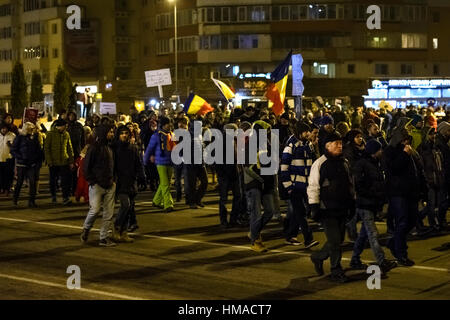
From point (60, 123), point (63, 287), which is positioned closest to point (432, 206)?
point (63, 287)

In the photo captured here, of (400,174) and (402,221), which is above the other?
(400,174)

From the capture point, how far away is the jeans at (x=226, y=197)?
17609 millimetres

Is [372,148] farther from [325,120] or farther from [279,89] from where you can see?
[279,89]

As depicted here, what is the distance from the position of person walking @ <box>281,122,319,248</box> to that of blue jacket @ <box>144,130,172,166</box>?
5.25m

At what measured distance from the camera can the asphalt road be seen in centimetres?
1171

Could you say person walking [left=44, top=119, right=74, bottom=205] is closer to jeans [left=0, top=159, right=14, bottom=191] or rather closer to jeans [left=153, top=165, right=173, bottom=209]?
jeans [left=153, top=165, right=173, bottom=209]

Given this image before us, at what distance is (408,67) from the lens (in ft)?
267

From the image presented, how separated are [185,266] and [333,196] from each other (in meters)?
2.51

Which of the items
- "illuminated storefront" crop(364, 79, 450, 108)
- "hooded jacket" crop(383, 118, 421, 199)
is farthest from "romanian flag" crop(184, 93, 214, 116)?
"illuminated storefront" crop(364, 79, 450, 108)

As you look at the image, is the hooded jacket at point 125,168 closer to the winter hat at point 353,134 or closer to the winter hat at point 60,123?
the winter hat at point 353,134

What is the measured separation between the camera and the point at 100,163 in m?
15.5

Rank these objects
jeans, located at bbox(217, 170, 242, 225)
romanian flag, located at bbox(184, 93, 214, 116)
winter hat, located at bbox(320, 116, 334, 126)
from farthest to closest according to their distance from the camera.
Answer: romanian flag, located at bbox(184, 93, 214, 116), winter hat, located at bbox(320, 116, 334, 126), jeans, located at bbox(217, 170, 242, 225)
